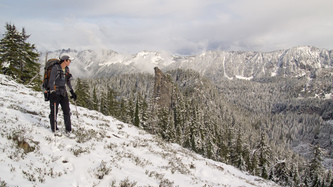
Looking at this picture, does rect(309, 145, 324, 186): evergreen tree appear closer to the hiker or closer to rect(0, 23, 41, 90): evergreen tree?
the hiker

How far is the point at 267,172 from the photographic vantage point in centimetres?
4144

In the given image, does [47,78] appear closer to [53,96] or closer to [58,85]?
[58,85]

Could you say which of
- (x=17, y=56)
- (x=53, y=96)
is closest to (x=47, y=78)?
(x=53, y=96)

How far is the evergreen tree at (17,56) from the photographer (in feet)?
91.7

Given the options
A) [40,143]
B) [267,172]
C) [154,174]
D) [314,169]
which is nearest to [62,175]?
[40,143]

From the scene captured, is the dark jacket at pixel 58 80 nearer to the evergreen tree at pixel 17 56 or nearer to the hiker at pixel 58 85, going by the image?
the hiker at pixel 58 85

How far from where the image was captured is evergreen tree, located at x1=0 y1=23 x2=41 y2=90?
91.7 ft

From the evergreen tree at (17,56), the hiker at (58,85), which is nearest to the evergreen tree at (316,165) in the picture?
the hiker at (58,85)

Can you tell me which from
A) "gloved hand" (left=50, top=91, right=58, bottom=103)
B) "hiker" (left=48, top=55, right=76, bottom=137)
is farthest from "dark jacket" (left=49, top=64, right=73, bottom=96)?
"gloved hand" (left=50, top=91, right=58, bottom=103)

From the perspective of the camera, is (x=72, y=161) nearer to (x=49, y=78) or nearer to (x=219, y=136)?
(x=49, y=78)

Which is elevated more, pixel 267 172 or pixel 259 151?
pixel 259 151

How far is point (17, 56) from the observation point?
94.1 feet

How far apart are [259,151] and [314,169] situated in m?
11.0

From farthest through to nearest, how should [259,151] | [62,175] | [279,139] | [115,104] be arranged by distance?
[279,139]
[115,104]
[259,151]
[62,175]
